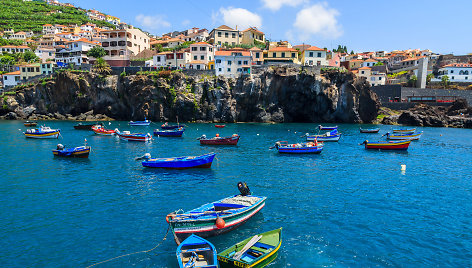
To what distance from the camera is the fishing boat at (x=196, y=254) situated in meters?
13.5

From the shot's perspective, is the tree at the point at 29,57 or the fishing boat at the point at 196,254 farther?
the tree at the point at 29,57

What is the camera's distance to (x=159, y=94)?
85.9 meters

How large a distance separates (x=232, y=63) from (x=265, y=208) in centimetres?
7178

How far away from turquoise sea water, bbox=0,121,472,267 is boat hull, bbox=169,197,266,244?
0.60 m

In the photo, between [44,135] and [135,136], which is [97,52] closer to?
[44,135]

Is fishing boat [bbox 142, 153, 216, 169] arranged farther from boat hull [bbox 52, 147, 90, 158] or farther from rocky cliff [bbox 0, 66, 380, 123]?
rocky cliff [bbox 0, 66, 380, 123]

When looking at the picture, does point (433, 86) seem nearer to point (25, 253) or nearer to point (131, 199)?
point (131, 199)

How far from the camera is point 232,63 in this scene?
8862 cm

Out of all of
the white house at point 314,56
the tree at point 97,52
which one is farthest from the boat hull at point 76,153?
the white house at point 314,56

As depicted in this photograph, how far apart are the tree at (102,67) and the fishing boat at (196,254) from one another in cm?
8810

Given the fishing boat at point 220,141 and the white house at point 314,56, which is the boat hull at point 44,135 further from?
the white house at point 314,56

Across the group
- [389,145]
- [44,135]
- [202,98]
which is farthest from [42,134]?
[389,145]

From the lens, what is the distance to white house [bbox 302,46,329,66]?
97375mm

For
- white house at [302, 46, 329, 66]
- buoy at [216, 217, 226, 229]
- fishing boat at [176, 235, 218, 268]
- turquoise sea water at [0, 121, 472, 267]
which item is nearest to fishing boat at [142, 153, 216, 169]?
turquoise sea water at [0, 121, 472, 267]
